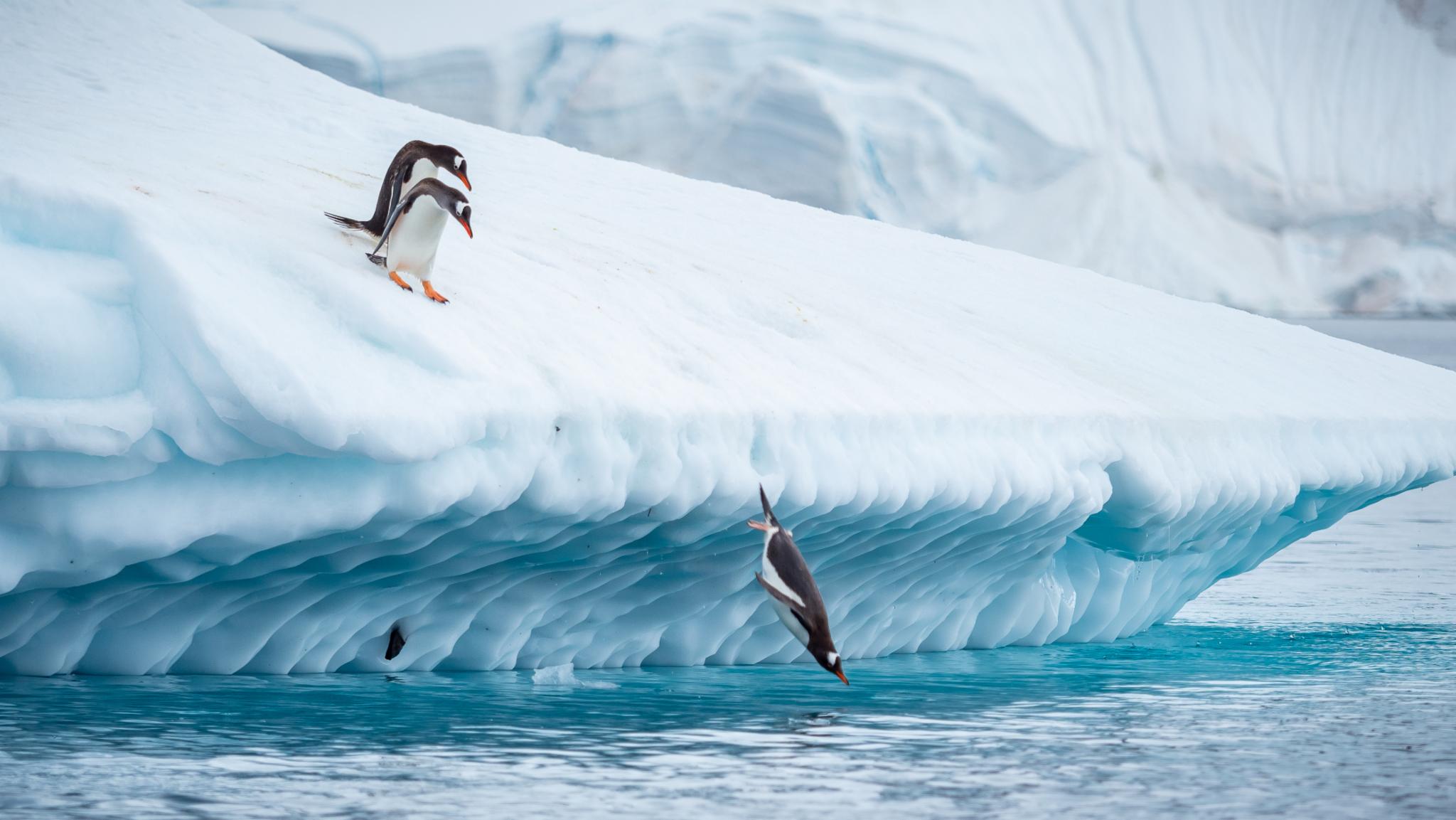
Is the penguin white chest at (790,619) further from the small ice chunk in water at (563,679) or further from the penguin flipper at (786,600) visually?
the small ice chunk in water at (563,679)

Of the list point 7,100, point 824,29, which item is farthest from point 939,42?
point 7,100

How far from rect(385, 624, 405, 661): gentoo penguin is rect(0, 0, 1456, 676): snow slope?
38mm

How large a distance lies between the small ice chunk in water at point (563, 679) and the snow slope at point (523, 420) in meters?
0.08

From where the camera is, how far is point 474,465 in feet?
12.6

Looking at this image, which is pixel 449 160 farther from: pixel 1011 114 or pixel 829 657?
pixel 1011 114

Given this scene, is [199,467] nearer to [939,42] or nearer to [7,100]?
[7,100]

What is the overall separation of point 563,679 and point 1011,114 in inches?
1095

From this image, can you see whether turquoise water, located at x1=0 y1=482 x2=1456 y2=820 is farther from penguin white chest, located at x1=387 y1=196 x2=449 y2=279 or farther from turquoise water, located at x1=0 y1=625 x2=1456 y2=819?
penguin white chest, located at x1=387 y1=196 x2=449 y2=279

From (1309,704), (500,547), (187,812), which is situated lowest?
(187,812)

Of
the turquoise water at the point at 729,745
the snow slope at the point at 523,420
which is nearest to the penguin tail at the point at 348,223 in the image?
the snow slope at the point at 523,420

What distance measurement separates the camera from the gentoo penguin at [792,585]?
4281mm

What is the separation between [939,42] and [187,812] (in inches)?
1183

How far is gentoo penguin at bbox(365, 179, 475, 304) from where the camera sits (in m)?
4.25

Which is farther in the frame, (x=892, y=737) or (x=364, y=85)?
(x=364, y=85)
